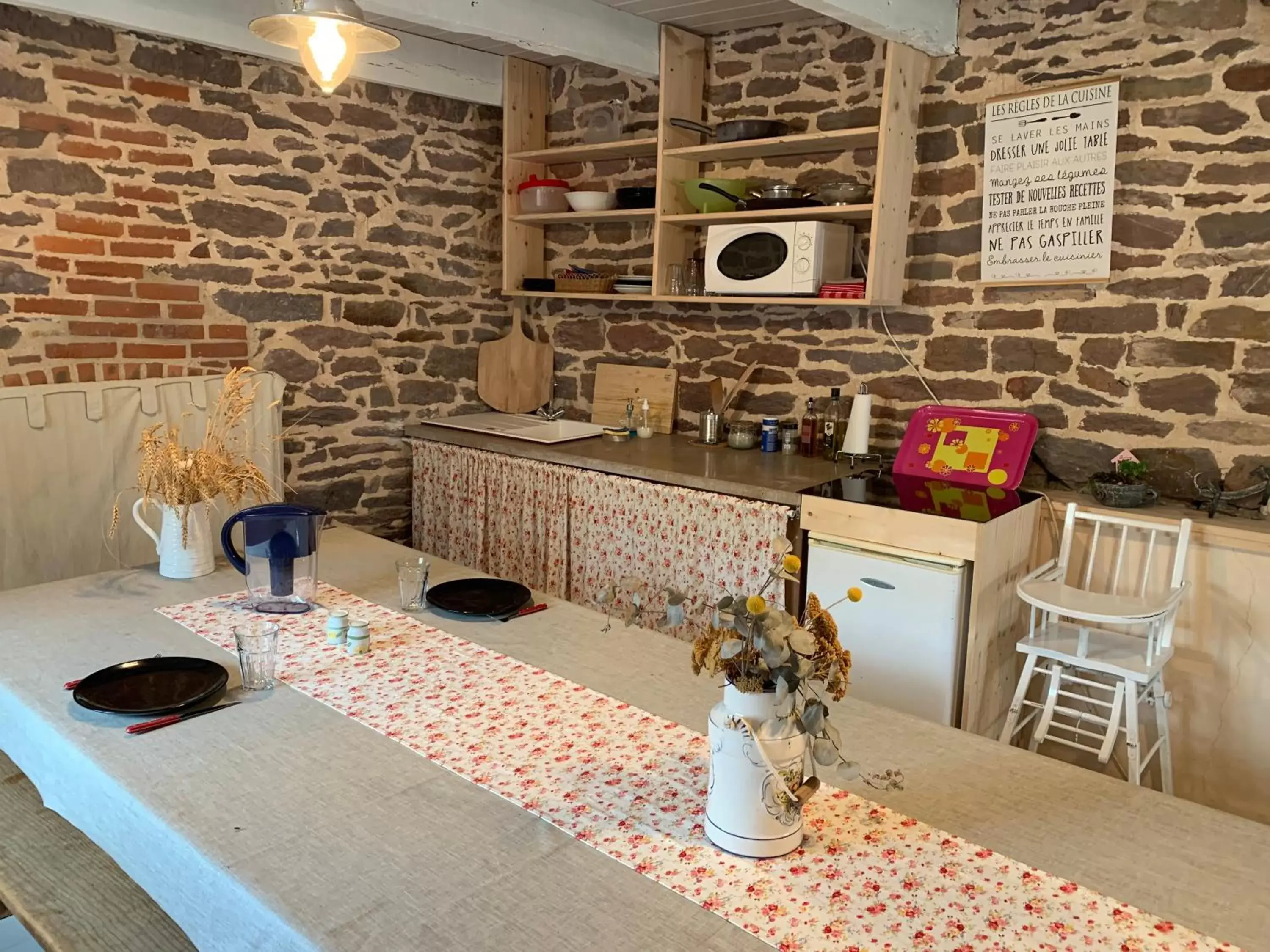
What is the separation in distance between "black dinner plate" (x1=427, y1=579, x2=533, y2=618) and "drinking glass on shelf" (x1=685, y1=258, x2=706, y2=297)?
197 centimetres

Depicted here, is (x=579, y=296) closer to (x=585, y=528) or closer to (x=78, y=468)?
(x=585, y=528)

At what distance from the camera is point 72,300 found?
11.1ft

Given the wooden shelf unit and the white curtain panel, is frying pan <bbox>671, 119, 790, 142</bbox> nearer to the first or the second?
the wooden shelf unit

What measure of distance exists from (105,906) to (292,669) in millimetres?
484

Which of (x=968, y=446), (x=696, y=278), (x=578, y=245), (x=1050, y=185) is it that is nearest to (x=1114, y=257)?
(x=1050, y=185)

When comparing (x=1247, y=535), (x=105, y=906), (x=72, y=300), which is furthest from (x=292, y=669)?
(x=1247, y=535)

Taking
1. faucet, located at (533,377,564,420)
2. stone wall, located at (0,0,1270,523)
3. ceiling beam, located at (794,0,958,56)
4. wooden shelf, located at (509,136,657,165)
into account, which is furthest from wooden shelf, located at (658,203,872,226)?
faucet, located at (533,377,564,420)

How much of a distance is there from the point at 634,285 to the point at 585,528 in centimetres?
115

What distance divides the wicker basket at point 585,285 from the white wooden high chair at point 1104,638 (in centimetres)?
216

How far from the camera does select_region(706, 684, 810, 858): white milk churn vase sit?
127 cm

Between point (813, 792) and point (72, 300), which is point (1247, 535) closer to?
point (813, 792)

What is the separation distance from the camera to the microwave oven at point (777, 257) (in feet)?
11.4

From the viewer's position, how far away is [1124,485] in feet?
9.75

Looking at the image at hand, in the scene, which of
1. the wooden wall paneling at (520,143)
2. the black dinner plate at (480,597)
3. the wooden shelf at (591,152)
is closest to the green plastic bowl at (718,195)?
the wooden shelf at (591,152)
